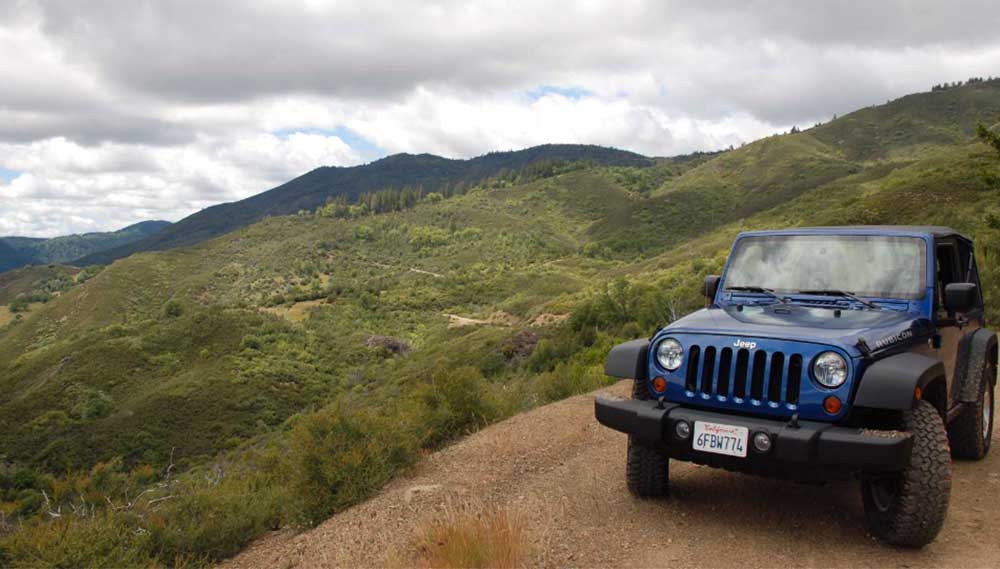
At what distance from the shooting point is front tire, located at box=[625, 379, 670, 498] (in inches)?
199

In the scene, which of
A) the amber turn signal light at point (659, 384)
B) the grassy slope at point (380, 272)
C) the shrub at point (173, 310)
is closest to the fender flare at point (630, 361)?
the amber turn signal light at point (659, 384)

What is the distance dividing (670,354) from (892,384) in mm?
1343

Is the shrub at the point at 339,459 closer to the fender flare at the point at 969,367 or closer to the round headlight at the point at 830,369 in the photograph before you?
the round headlight at the point at 830,369

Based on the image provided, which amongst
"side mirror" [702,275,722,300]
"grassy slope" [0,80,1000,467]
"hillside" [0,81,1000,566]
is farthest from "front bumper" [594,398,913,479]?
"grassy slope" [0,80,1000,467]

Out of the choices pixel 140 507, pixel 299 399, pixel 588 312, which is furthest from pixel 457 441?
pixel 299 399

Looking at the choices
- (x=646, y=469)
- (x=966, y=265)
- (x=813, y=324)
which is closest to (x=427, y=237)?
(x=966, y=265)

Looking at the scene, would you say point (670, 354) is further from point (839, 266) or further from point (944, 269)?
point (944, 269)

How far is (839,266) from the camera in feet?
17.6

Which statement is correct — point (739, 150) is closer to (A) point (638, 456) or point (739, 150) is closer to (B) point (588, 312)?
(B) point (588, 312)

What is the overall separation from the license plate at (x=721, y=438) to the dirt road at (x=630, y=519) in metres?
0.71

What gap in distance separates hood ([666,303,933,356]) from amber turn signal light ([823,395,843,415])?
30 centimetres

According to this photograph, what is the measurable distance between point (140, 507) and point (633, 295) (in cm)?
2043

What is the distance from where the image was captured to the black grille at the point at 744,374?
13.5 feet

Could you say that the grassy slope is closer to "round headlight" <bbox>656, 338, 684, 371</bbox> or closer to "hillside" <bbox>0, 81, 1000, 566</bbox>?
"hillside" <bbox>0, 81, 1000, 566</bbox>
